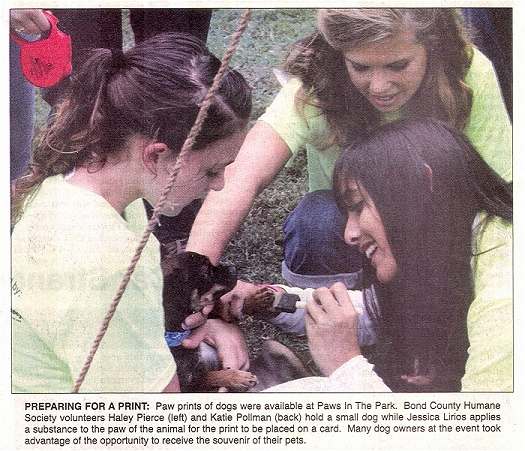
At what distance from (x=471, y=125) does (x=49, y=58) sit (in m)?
1.08

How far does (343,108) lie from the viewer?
192 cm

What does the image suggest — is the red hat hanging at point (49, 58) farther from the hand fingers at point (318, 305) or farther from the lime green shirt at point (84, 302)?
the hand fingers at point (318, 305)

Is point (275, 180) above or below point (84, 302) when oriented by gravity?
above

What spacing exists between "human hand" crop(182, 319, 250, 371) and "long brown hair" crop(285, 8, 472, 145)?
55cm

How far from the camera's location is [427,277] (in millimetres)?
1882

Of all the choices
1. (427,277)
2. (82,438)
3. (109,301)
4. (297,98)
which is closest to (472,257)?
(427,277)

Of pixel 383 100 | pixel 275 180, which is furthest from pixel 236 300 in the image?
pixel 383 100

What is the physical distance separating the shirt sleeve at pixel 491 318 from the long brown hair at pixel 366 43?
1.04 feet

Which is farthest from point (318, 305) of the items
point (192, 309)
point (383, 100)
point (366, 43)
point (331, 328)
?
point (366, 43)

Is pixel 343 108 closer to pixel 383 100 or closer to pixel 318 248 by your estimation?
pixel 383 100

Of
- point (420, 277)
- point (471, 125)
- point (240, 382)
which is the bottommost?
point (240, 382)

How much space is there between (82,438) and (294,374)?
54 centimetres

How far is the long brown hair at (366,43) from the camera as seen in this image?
1.90 metres

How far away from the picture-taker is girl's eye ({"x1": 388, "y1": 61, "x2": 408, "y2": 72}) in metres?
1.90
